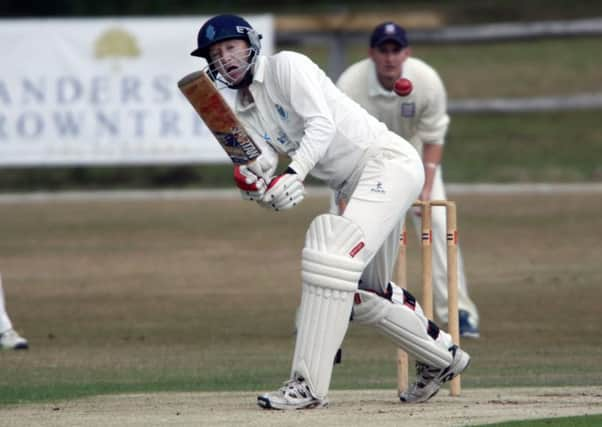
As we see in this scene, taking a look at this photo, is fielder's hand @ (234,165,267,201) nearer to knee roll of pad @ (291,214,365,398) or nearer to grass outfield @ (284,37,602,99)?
knee roll of pad @ (291,214,365,398)

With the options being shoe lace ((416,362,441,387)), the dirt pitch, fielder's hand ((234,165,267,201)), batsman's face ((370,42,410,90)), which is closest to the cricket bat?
fielder's hand ((234,165,267,201))

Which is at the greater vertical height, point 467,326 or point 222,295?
point 467,326

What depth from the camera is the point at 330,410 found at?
6203mm

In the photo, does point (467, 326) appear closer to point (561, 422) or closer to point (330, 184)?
point (330, 184)

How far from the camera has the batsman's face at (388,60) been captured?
895 cm

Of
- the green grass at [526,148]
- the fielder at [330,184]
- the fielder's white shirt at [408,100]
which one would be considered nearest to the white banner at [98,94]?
the green grass at [526,148]

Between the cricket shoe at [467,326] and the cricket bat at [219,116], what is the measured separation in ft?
10.8

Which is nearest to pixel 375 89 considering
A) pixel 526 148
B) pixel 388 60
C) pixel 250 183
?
pixel 388 60

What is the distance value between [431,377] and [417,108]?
9.72ft

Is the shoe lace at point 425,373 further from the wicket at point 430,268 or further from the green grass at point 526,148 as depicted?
the green grass at point 526,148

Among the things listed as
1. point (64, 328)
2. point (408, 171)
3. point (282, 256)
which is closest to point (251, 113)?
point (408, 171)

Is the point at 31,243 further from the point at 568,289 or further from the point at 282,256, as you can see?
the point at 568,289

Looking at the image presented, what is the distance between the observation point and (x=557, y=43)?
2814 centimetres

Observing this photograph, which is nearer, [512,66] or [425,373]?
[425,373]
